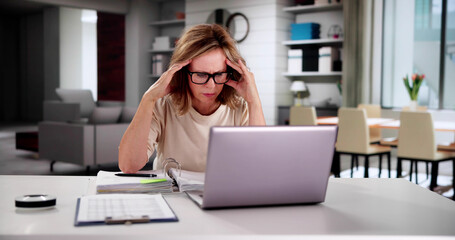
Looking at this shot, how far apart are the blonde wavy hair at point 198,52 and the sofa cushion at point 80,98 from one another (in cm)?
698

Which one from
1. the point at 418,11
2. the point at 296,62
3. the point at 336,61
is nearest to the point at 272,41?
the point at 296,62

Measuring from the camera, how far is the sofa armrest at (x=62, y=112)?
5.22 metres

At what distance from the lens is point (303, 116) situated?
5.00 meters

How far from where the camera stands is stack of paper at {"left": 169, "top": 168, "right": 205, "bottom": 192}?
1.34 meters

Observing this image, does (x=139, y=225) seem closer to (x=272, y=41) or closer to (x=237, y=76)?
(x=237, y=76)

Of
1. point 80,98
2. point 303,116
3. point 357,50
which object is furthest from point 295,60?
point 80,98

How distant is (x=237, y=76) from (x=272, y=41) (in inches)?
212

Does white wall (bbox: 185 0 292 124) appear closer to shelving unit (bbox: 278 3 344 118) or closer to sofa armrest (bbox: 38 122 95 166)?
shelving unit (bbox: 278 3 344 118)

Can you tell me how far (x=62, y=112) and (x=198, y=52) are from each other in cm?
420

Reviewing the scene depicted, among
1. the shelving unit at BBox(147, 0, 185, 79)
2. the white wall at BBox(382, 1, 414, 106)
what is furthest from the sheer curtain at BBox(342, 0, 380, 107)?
the shelving unit at BBox(147, 0, 185, 79)

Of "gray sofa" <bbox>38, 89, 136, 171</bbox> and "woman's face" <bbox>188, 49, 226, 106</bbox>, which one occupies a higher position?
"woman's face" <bbox>188, 49, 226, 106</bbox>

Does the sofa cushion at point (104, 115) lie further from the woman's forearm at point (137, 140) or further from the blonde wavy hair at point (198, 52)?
the woman's forearm at point (137, 140)

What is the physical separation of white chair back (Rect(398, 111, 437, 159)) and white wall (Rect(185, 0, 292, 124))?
302 cm

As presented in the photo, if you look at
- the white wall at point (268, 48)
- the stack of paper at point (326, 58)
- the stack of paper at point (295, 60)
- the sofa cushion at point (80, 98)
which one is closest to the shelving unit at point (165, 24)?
the sofa cushion at point (80, 98)
